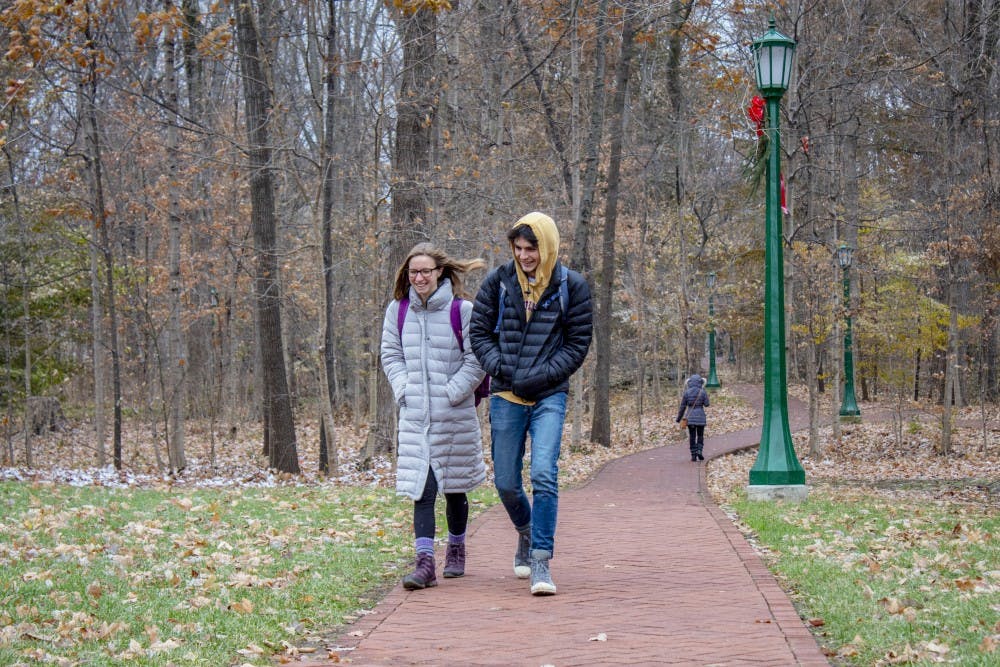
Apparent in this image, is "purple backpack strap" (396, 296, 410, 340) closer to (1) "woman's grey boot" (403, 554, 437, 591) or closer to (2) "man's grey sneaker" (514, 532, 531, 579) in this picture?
(1) "woman's grey boot" (403, 554, 437, 591)

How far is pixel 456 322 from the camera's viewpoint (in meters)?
6.43

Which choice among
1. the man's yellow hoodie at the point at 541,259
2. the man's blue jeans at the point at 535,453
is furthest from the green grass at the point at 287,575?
the man's yellow hoodie at the point at 541,259

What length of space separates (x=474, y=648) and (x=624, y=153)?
29099 millimetres

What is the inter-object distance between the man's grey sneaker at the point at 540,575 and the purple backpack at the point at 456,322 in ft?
3.30

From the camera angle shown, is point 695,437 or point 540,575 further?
point 695,437

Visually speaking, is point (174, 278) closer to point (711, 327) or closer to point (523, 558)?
point (523, 558)

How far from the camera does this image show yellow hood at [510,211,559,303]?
6.10m

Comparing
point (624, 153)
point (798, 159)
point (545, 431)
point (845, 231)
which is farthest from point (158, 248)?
point (545, 431)

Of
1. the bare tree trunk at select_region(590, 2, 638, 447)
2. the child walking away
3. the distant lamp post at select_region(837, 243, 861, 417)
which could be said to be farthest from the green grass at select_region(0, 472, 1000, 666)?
the distant lamp post at select_region(837, 243, 861, 417)

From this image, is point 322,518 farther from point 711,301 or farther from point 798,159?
point 711,301

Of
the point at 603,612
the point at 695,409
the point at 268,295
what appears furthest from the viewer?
the point at 695,409

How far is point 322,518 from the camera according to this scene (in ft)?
31.9

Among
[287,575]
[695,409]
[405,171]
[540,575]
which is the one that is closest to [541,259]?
[540,575]

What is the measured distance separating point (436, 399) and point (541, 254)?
1.06 m
